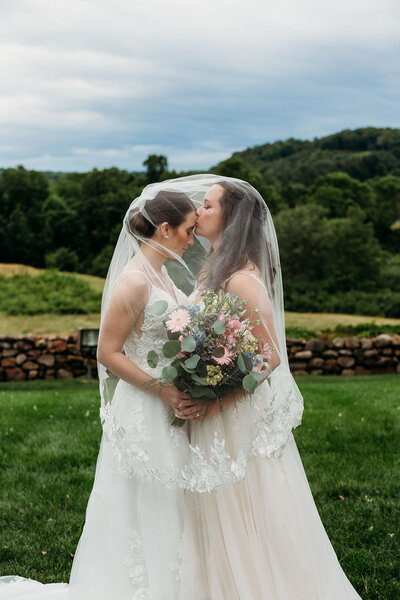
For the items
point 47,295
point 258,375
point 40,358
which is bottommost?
point 47,295

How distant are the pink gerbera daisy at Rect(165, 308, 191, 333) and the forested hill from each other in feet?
139

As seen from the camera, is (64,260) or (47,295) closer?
(47,295)

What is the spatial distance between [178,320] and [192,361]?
0.67 ft

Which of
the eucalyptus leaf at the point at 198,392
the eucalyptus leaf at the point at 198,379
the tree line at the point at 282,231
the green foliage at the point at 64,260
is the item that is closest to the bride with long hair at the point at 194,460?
the eucalyptus leaf at the point at 198,392

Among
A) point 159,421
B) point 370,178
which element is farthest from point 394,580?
point 370,178

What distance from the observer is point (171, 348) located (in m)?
2.88

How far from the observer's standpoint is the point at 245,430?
3121mm

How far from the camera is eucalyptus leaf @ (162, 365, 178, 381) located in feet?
9.34

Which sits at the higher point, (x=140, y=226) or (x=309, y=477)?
(x=140, y=226)

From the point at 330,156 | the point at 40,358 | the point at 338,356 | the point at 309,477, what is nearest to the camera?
the point at 309,477

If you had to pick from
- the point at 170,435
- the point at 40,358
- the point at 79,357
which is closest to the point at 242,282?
the point at 170,435

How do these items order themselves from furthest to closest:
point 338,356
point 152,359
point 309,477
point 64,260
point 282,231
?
1. point 282,231
2. point 64,260
3. point 338,356
4. point 309,477
5. point 152,359

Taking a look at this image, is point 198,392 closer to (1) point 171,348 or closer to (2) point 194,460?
(1) point 171,348

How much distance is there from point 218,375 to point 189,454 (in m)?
0.56
